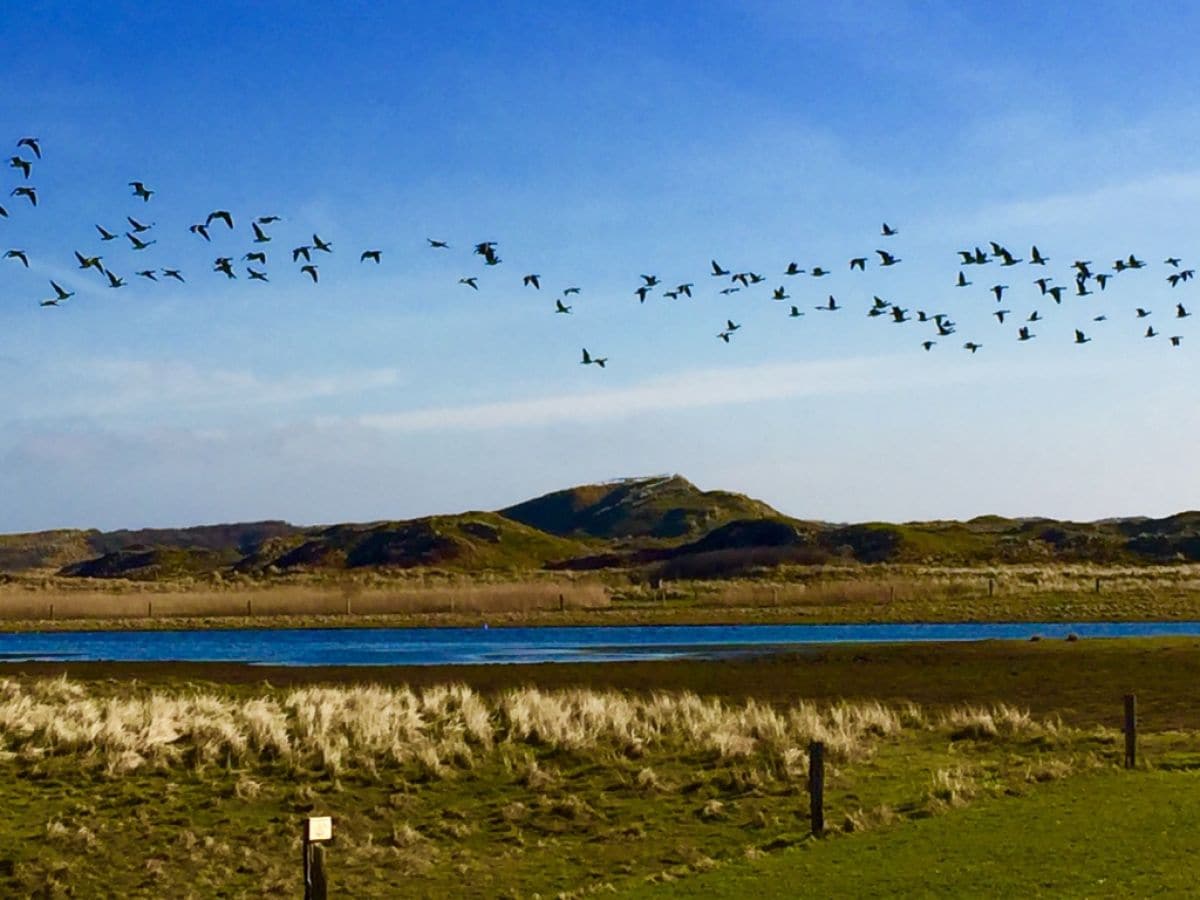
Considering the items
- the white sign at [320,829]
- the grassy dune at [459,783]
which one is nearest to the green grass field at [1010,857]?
the grassy dune at [459,783]

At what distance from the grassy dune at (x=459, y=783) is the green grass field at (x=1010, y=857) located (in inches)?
49.6

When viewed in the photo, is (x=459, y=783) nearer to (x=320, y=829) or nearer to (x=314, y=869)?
(x=314, y=869)

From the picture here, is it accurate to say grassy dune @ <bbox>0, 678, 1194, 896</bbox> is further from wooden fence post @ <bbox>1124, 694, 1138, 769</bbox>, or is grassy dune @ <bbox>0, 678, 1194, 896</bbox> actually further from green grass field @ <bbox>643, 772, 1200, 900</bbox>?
green grass field @ <bbox>643, 772, 1200, 900</bbox>

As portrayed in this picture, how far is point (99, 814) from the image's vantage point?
86.0ft

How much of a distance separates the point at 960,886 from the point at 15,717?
65.5ft

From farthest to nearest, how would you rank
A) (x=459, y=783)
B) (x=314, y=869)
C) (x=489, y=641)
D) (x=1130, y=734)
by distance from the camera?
(x=489, y=641), (x=459, y=783), (x=1130, y=734), (x=314, y=869)

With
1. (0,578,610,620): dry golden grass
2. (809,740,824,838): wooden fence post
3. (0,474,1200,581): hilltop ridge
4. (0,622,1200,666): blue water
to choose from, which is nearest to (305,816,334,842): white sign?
(809,740,824,838): wooden fence post

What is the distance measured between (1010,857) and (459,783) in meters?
11.2

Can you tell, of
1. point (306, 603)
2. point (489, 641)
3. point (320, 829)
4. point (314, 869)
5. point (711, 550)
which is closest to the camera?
point (320, 829)

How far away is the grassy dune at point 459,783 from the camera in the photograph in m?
23.9

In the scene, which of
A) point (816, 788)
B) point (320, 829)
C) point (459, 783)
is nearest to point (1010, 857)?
point (816, 788)

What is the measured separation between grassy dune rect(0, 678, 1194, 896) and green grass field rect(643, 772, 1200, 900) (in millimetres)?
1260

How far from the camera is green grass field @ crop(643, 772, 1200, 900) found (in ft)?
60.8

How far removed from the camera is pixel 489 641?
72375 millimetres
